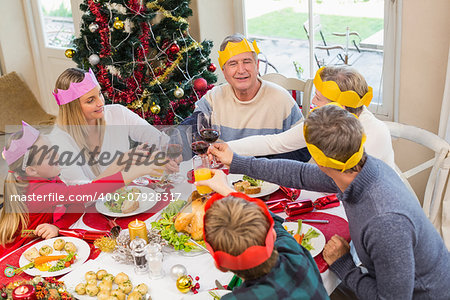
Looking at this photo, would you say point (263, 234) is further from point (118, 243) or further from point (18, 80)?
point (18, 80)

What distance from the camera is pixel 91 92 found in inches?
97.5

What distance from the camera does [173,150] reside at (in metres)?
1.96

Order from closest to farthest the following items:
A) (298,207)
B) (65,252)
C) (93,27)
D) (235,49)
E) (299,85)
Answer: (65,252)
(298,207)
(235,49)
(299,85)
(93,27)

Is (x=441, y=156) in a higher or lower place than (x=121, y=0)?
lower

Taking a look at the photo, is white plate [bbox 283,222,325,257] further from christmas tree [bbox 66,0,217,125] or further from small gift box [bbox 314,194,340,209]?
christmas tree [bbox 66,0,217,125]

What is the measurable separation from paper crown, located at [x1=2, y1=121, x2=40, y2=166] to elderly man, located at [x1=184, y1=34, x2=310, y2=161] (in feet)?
3.00

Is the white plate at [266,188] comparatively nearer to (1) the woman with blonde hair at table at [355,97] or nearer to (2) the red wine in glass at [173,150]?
(2) the red wine in glass at [173,150]

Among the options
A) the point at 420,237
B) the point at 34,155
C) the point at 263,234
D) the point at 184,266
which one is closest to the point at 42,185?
the point at 34,155

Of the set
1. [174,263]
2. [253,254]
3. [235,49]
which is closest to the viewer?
[253,254]

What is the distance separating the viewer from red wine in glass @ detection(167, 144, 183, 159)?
193cm

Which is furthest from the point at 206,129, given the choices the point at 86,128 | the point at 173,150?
the point at 86,128

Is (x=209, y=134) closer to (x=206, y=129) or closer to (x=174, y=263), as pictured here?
(x=206, y=129)

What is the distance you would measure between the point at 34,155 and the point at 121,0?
5.29 feet

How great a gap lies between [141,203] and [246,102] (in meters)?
0.93
